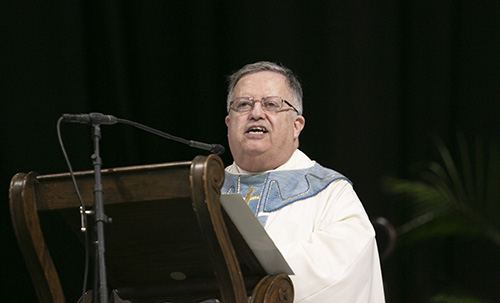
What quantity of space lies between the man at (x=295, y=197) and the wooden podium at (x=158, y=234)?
13.3 inches

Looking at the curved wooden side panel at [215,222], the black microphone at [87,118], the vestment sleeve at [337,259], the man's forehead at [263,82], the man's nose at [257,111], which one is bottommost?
the vestment sleeve at [337,259]

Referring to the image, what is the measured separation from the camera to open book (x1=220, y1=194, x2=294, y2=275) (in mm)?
2059

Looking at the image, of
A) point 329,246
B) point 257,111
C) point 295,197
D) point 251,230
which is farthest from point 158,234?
point 257,111

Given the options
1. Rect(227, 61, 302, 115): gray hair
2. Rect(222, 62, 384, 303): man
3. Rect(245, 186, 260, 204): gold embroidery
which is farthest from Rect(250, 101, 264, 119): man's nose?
Rect(245, 186, 260, 204): gold embroidery

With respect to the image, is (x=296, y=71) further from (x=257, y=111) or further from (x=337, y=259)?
(x=337, y=259)

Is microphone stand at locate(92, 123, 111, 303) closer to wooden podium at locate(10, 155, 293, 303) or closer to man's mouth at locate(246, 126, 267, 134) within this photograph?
wooden podium at locate(10, 155, 293, 303)

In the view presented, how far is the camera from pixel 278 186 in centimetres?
310

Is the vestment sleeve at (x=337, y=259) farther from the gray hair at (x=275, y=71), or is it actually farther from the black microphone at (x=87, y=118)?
the black microphone at (x=87, y=118)

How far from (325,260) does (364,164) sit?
4.51ft

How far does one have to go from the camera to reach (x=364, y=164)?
3.91 metres

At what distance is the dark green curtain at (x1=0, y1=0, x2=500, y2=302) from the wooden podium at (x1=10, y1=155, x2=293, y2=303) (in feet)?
5.36

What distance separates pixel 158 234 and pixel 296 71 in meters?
2.05

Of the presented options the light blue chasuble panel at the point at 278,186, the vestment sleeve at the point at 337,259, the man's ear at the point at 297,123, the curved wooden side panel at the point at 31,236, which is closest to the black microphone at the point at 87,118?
the curved wooden side panel at the point at 31,236

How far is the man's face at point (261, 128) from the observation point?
315 centimetres
